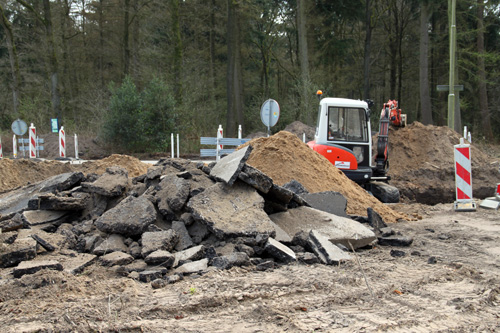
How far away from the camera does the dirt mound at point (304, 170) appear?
28.0 ft

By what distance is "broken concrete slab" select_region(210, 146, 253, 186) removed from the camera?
5613mm

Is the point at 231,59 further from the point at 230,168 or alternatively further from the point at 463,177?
the point at 230,168

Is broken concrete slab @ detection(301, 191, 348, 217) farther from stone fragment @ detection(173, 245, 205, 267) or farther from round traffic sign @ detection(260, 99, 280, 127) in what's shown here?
round traffic sign @ detection(260, 99, 280, 127)

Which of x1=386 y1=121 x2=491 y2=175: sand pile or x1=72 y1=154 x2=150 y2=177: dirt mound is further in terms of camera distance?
x1=386 y1=121 x2=491 y2=175: sand pile

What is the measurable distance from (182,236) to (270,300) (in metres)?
1.86

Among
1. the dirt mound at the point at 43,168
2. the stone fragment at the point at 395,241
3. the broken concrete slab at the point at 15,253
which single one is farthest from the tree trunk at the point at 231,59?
the broken concrete slab at the point at 15,253

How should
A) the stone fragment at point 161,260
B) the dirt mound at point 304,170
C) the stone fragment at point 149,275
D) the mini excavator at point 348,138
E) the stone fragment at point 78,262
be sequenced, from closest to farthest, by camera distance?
the stone fragment at point 149,275 → the stone fragment at point 78,262 → the stone fragment at point 161,260 → the dirt mound at point 304,170 → the mini excavator at point 348,138

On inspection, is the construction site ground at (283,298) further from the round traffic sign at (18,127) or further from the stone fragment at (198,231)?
the round traffic sign at (18,127)

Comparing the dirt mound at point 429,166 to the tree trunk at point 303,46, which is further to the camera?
the tree trunk at point 303,46

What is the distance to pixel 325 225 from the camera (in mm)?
5977

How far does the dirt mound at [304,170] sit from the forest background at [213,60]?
1226 centimetres

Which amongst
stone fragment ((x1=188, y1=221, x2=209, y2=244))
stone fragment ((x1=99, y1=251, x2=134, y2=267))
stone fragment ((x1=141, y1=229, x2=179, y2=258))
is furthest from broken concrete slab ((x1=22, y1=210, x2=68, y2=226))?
stone fragment ((x1=188, y1=221, x2=209, y2=244))

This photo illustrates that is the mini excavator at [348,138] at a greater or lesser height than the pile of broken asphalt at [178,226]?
greater

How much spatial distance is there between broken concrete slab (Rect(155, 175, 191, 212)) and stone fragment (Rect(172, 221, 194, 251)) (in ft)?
0.94
